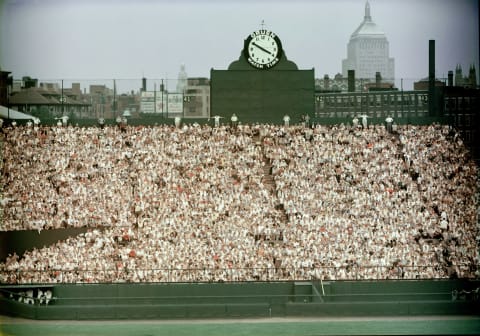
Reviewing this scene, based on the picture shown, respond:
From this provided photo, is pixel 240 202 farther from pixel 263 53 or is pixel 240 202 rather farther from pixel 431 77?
pixel 431 77

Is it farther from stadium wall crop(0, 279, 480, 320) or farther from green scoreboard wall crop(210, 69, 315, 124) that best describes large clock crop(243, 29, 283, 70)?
stadium wall crop(0, 279, 480, 320)

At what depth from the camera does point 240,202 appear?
43781 millimetres

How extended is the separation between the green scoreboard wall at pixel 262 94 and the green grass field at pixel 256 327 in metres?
19.4

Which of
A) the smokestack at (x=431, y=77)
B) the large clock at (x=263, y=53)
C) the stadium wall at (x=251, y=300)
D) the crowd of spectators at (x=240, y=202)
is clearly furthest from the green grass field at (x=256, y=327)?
the smokestack at (x=431, y=77)

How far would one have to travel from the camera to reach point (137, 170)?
4616 cm

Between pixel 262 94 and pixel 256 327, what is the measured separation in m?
21.1

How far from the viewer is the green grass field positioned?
33312 mm

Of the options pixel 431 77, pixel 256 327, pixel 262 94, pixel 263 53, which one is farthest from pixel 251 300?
pixel 431 77

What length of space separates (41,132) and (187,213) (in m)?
11.4

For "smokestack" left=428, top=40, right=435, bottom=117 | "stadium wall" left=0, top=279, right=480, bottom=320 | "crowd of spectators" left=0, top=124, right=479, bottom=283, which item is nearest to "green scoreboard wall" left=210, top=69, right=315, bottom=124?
"crowd of spectators" left=0, top=124, right=479, bottom=283

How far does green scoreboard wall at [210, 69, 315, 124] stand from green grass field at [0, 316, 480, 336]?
763 inches

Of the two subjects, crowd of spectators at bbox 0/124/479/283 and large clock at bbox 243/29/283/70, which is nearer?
crowd of spectators at bbox 0/124/479/283

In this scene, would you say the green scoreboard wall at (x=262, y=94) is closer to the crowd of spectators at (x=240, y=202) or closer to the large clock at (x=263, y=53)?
the large clock at (x=263, y=53)

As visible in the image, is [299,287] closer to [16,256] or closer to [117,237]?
[117,237]
